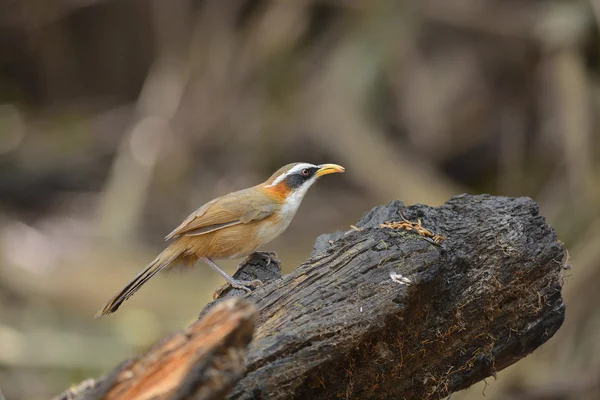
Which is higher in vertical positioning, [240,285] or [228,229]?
[228,229]

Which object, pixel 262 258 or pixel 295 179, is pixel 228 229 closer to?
pixel 262 258

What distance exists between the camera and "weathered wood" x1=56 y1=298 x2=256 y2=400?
255cm

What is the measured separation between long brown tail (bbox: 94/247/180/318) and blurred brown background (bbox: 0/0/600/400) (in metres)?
4.88

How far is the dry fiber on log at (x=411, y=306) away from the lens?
327cm

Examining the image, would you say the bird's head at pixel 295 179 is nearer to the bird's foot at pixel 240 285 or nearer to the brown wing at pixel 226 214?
the brown wing at pixel 226 214

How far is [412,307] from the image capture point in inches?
139

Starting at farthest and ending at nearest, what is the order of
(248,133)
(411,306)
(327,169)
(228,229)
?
(248,133) → (327,169) → (228,229) → (411,306)

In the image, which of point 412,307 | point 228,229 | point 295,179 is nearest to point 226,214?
point 228,229

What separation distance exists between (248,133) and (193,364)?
1045 centimetres

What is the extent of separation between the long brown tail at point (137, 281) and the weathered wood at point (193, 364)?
1565 mm

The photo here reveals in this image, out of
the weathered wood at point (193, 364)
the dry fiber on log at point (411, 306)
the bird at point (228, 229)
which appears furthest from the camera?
the bird at point (228, 229)

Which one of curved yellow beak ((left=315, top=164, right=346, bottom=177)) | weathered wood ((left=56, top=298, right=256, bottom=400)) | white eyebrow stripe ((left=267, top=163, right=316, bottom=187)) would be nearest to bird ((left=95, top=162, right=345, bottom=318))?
white eyebrow stripe ((left=267, top=163, right=316, bottom=187))

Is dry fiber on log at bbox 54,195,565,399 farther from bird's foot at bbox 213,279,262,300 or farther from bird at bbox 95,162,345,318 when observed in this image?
bird at bbox 95,162,345,318

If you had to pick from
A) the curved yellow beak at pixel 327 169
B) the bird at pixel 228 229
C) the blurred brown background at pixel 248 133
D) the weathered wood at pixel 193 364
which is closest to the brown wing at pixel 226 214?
the bird at pixel 228 229
